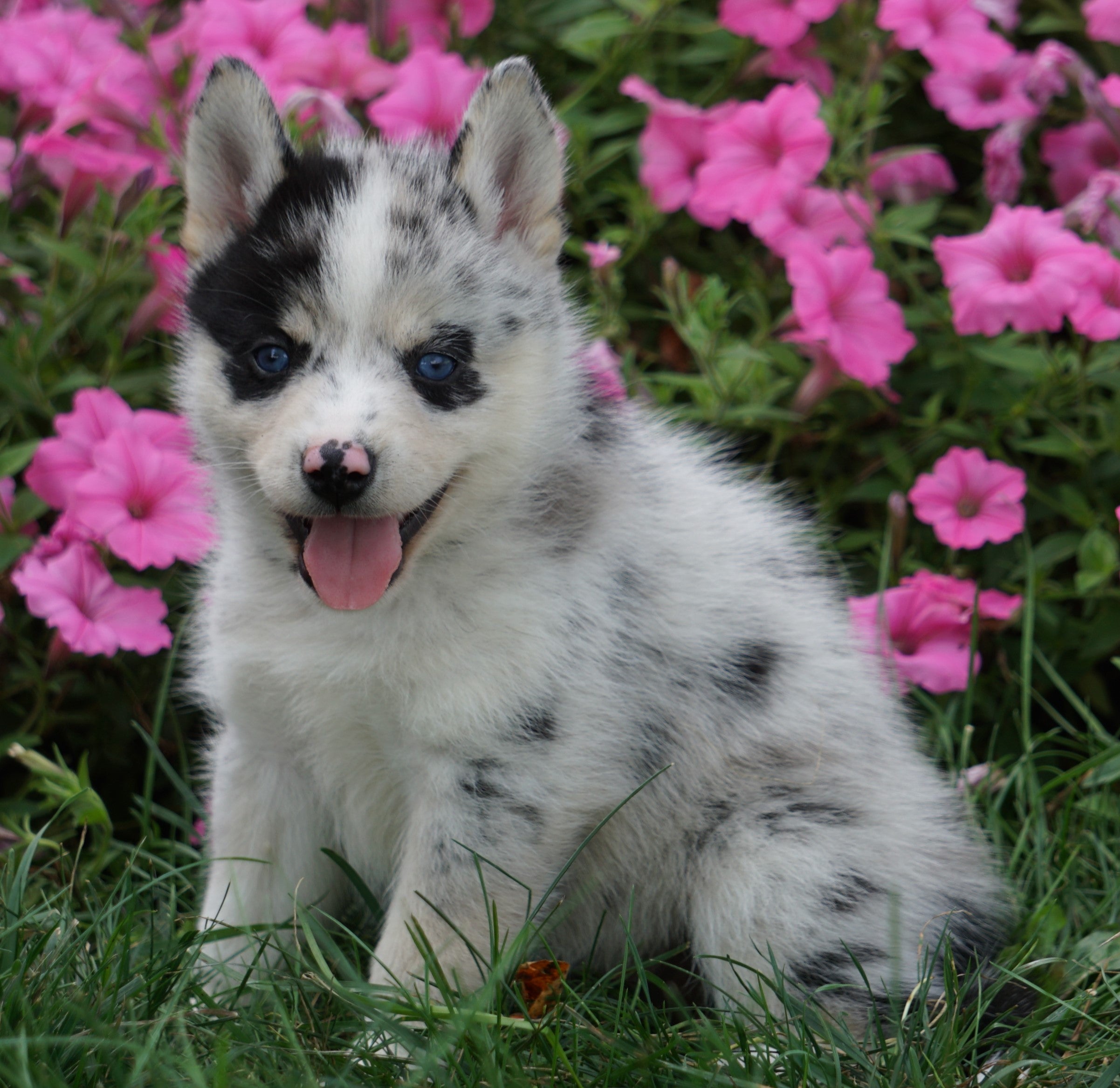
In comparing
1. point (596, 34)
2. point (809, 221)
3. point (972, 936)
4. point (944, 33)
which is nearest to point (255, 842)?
point (972, 936)

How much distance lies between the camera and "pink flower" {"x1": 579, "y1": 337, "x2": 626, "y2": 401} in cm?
340

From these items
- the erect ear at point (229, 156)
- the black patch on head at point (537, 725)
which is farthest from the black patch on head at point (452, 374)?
the black patch on head at point (537, 725)

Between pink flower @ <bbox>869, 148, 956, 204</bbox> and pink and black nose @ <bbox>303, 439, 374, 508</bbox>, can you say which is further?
pink flower @ <bbox>869, 148, 956, 204</bbox>

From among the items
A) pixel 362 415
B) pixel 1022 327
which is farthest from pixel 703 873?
pixel 1022 327

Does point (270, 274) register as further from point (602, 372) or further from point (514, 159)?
point (602, 372)

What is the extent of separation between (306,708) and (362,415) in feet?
2.51

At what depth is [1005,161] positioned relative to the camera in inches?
187

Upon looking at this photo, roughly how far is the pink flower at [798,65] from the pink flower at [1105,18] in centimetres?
95

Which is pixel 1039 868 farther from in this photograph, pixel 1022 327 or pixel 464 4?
pixel 464 4

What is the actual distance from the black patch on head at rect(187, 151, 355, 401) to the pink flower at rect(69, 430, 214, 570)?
87 cm

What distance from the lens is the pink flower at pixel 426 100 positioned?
455 cm

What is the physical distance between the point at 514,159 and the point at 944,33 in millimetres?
2272

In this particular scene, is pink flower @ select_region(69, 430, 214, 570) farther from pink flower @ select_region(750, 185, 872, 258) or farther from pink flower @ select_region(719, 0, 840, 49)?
pink flower @ select_region(719, 0, 840, 49)

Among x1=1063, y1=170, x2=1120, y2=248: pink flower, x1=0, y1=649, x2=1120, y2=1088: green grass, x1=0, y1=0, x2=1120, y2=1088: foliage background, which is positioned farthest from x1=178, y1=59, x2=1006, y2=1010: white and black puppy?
x1=1063, y1=170, x2=1120, y2=248: pink flower
